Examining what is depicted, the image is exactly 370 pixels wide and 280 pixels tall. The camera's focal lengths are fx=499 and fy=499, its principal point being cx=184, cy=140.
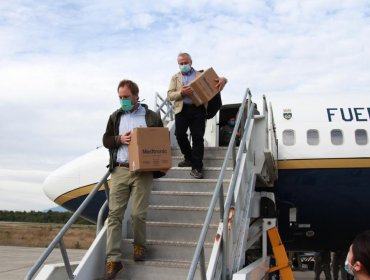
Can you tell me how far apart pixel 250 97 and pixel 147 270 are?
276 centimetres

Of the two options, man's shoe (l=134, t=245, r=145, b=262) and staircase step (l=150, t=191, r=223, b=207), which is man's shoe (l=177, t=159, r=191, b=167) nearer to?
staircase step (l=150, t=191, r=223, b=207)

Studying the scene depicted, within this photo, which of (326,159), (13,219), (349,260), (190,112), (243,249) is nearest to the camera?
(349,260)

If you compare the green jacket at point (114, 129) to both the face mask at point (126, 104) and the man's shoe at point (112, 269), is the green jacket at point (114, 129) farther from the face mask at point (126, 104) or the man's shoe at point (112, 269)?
the man's shoe at point (112, 269)

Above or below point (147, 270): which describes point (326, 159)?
above

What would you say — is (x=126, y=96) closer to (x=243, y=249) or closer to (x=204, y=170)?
(x=204, y=170)

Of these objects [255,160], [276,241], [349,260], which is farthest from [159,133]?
[349,260]

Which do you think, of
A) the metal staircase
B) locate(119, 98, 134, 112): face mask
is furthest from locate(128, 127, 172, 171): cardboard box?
the metal staircase

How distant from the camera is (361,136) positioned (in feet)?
26.6

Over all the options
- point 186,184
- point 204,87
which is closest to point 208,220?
point 186,184

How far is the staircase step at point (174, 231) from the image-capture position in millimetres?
5020

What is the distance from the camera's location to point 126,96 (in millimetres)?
4824

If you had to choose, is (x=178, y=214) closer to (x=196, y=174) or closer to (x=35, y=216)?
(x=196, y=174)

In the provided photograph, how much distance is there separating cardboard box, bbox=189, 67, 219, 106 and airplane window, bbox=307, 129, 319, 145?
9.51 ft

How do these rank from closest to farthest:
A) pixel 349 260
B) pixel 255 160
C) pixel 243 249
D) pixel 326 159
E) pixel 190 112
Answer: pixel 349 260, pixel 243 249, pixel 190 112, pixel 255 160, pixel 326 159
